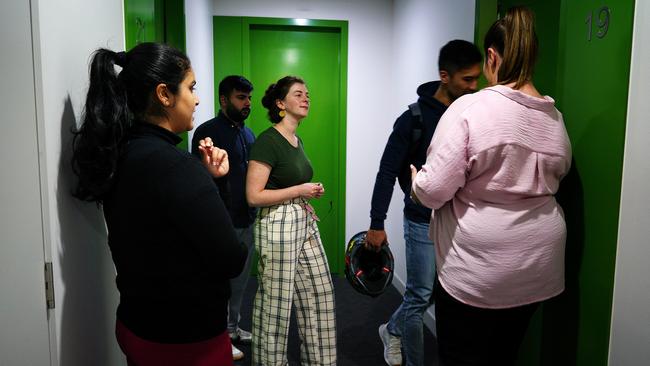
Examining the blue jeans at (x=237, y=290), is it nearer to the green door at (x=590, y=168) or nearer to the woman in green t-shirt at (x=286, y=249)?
the woman in green t-shirt at (x=286, y=249)

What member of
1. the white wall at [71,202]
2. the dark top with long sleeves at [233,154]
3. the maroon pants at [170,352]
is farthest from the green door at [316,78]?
the maroon pants at [170,352]

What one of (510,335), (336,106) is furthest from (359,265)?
(336,106)

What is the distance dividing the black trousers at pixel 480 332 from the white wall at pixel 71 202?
99 cm

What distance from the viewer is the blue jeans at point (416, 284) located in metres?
2.04

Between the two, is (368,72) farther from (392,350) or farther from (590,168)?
(590,168)

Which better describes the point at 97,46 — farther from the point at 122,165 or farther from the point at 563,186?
the point at 563,186

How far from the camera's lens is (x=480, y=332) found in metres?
1.26

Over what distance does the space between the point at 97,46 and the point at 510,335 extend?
1464mm

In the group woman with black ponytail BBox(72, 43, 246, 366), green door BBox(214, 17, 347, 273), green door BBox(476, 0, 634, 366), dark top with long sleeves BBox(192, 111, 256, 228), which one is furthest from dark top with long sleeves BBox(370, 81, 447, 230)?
green door BBox(214, 17, 347, 273)

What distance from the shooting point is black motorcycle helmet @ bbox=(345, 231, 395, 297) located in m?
2.29

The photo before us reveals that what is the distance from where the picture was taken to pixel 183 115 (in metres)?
1.13

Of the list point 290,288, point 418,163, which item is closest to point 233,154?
point 290,288

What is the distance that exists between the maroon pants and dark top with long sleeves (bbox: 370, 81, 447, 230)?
3.76 ft

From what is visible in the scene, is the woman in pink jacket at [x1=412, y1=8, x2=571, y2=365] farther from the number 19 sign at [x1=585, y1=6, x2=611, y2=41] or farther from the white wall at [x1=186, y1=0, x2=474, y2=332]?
the white wall at [x1=186, y1=0, x2=474, y2=332]
